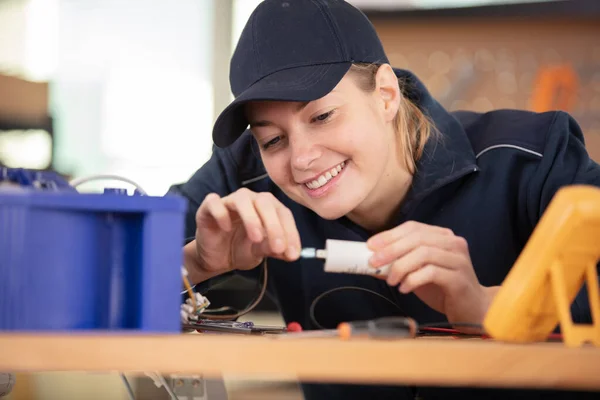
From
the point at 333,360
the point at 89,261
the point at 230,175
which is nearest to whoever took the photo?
the point at 333,360

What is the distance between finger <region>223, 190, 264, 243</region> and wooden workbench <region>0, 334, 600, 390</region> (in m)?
0.28

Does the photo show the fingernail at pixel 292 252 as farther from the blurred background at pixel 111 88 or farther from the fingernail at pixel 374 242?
the blurred background at pixel 111 88

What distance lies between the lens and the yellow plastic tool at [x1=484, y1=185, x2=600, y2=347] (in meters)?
0.72

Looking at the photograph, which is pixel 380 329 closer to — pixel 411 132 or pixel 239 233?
pixel 239 233

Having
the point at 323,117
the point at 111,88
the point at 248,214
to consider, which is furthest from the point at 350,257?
the point at 111,88

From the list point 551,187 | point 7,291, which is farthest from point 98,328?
point 551,187

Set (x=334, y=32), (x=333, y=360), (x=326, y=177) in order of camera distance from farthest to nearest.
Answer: (x=326, y=177) → (x=334, y=32) → (x=333, y=360)

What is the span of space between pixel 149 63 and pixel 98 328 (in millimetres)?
2453

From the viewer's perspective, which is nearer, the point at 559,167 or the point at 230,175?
the point at 559,167

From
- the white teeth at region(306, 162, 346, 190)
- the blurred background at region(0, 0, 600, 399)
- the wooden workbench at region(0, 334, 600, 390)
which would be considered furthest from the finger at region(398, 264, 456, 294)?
the blurred background at region(0, 0, 600, 399)

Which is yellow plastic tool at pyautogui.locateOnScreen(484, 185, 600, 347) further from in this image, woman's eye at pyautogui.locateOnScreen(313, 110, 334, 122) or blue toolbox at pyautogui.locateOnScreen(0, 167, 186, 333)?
woman's eye at pyautogui.locateOnScreen(313, 110, 334, 122)

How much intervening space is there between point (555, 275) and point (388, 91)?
27.7 inches

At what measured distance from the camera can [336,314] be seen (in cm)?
148

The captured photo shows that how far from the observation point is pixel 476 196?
1.40 meters
